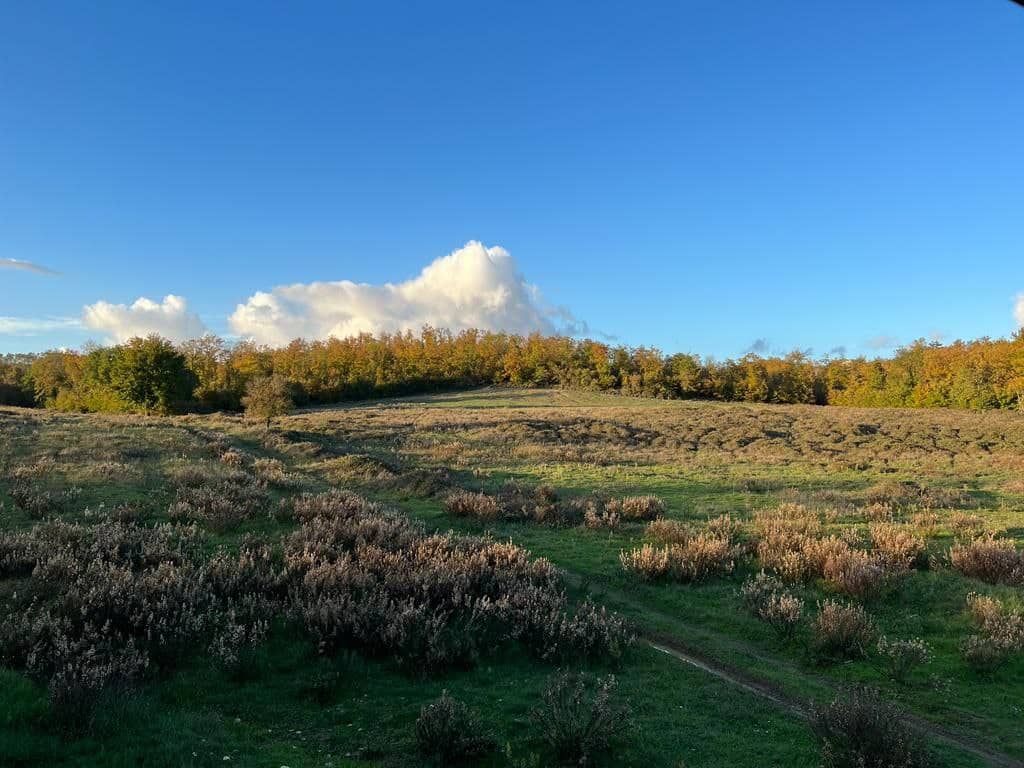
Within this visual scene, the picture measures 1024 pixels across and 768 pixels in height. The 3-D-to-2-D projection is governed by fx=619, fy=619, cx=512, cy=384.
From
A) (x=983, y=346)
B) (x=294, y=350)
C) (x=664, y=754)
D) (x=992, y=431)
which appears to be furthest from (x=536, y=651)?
(x=294, y=350)

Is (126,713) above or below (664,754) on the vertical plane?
above

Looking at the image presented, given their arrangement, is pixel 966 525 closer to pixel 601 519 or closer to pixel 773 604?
pixel 601 519

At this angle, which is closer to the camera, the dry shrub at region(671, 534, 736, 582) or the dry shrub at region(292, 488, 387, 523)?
the dry shrub at region(671, 534, 736, 582)

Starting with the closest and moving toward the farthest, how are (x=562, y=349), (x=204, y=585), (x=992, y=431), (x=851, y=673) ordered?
(x=851, y=673) < (x=204, y=585) < (x=992, y=431) < (x=562, y=349)

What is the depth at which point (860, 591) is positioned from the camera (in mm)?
10484

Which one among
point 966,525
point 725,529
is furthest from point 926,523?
point 725,529

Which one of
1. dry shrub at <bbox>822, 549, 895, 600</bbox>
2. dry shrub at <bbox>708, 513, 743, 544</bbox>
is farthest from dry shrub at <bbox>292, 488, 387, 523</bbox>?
dry shrub at <bbox>822, 549, 895, 600</bbox>

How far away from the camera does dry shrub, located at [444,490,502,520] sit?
1711cm

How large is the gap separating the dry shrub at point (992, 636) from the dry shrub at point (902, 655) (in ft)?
1.69

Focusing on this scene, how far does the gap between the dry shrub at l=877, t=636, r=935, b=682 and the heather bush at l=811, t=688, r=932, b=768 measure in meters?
2.04

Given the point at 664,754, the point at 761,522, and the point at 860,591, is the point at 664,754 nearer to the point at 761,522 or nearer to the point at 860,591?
the point at 860,591

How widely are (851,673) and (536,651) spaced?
407 centimetres

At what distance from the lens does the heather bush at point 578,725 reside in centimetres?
565

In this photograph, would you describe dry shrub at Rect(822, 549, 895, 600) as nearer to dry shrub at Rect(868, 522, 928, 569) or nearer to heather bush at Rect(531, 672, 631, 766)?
dry shrub at Rect(868, 522, 928, 569)
